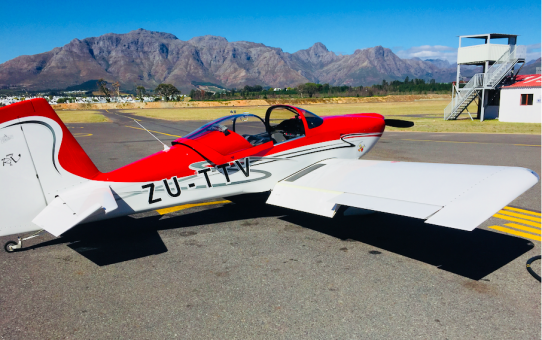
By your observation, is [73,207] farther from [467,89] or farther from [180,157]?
[467,89]

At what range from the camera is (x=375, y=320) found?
3.65 metres

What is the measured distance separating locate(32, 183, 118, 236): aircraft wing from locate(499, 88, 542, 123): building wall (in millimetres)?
31289

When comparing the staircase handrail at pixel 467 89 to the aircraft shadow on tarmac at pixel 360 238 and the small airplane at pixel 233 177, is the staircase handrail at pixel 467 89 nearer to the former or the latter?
the small airplane at pixel 233 177

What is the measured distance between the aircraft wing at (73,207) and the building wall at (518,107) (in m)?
31.3

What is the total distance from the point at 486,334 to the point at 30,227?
538cm

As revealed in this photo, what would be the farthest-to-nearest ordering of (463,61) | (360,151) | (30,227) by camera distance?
1. (463,61)
2. (360,151)
3. (30,227)

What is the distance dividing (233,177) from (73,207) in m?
2.53

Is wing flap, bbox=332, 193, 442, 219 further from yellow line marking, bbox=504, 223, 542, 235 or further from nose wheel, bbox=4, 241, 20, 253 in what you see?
nose wheel, bbox=4, 241, 20, 253

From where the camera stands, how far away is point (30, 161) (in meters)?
4.74

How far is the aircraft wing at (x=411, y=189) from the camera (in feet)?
14.2

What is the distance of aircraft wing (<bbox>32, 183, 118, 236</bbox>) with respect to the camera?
14.3 ft

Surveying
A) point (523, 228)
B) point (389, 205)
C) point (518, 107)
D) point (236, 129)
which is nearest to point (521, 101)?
point (518, 107)

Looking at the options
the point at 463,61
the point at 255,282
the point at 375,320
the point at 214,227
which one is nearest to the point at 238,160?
the point at 214,227

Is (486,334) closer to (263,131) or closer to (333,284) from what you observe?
(333,284)
